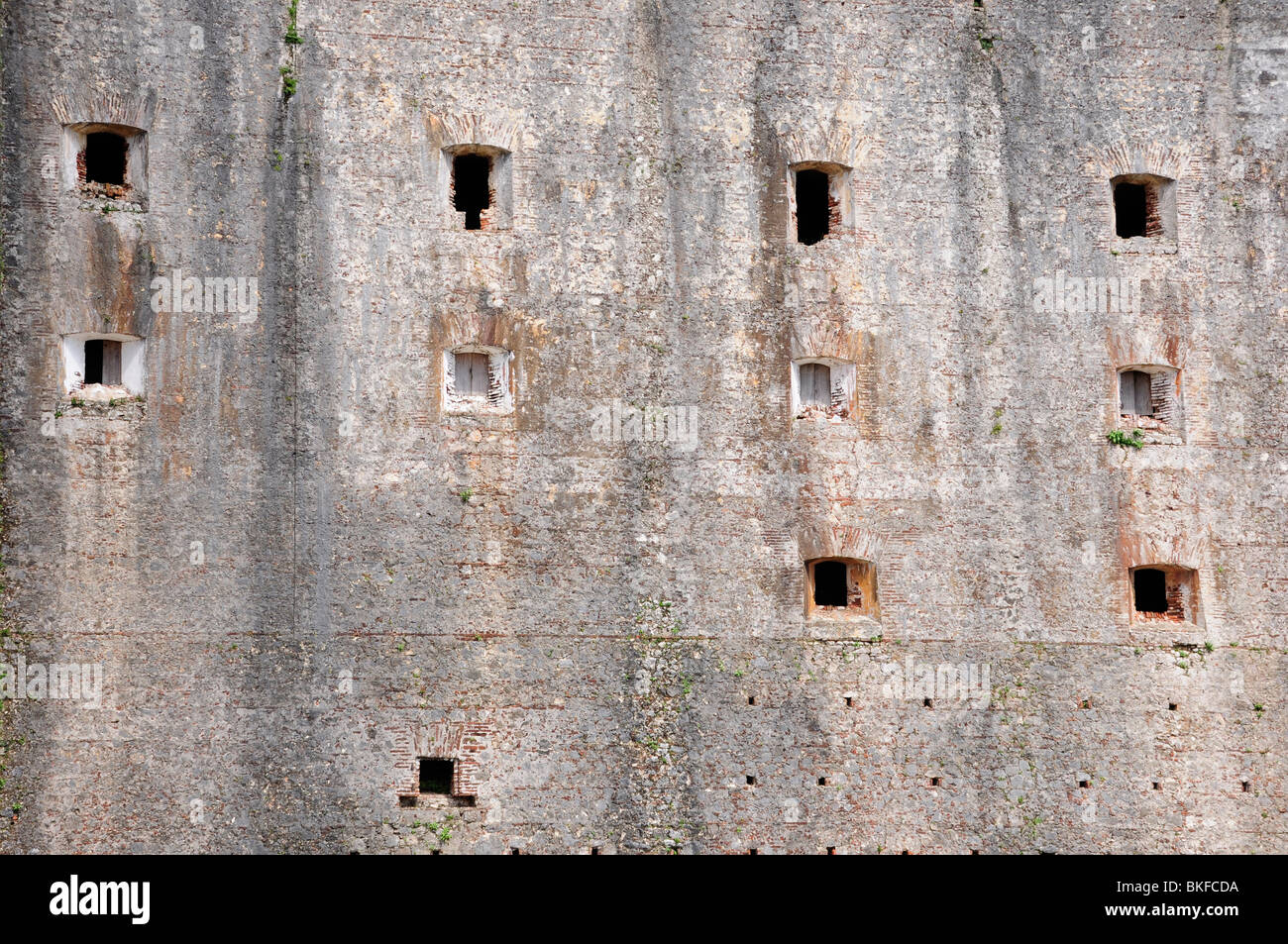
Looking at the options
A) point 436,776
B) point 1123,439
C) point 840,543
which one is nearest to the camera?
point 436,776

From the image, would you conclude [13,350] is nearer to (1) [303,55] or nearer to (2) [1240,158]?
(1) [303,55]

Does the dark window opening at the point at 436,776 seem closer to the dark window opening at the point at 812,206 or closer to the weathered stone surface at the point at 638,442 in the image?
the weathered stone surface at the point at 638,442

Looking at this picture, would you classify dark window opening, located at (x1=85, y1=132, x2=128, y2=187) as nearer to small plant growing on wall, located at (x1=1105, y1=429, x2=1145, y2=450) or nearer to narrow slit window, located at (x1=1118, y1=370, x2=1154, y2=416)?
small plant growing on wall, located at (x1=1105, y1=429, x2=1145, y2=450)

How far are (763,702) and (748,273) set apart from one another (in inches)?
224

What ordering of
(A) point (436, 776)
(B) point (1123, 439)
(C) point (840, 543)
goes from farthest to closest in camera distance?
(B) point (1123, 439), (C) point (840, 543), (A) point (436, 776)

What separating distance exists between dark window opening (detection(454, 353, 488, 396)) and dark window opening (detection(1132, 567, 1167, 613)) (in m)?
9.33

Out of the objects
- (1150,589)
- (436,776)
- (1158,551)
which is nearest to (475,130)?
(436,776)

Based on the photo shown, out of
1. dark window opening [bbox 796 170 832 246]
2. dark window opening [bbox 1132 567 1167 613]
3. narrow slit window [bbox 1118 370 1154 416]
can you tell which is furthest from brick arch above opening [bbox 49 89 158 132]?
dark window opening [bbox 1132 567 1167 613]

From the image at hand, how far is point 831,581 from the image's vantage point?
22844 mm

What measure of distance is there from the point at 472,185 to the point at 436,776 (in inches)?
311

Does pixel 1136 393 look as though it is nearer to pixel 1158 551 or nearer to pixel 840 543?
pixel 1158 551

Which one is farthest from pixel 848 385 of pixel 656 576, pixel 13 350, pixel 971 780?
pixel 13 350

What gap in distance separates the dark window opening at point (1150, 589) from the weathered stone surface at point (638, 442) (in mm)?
729

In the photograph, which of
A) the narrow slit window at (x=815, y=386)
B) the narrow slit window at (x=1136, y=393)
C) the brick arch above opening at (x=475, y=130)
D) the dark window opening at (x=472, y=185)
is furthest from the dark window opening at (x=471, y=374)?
the narrow slit window at (x=1136, y=393)
